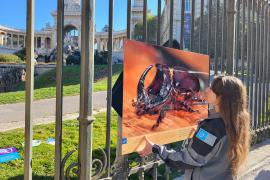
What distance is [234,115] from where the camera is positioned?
9.00 feet

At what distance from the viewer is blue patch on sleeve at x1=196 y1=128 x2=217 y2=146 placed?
8.85 ft

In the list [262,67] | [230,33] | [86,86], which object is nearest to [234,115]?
[86,86]

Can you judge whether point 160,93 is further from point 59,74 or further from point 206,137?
point 59,74

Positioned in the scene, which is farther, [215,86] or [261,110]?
[261,110]

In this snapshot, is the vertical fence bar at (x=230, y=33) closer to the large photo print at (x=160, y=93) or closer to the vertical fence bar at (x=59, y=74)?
the large photo print at (x=160, y=93)

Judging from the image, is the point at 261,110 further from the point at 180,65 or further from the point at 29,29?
the point at 29,29

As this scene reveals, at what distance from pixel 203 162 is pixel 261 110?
451 cm

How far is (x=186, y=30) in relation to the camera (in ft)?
14.9

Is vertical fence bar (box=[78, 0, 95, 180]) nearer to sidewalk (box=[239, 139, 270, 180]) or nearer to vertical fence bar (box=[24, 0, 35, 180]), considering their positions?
vertical fence bar (box=[24, 0, 35, 180])

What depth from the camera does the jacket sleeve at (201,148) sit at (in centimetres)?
271

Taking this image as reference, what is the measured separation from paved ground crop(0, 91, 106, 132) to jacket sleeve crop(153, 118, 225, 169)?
16.9 ft

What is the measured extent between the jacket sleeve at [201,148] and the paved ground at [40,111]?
16.9ft

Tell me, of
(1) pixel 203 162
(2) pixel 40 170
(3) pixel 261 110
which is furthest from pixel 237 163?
(3) pixel 261 110

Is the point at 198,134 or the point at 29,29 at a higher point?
the point at 29,29
